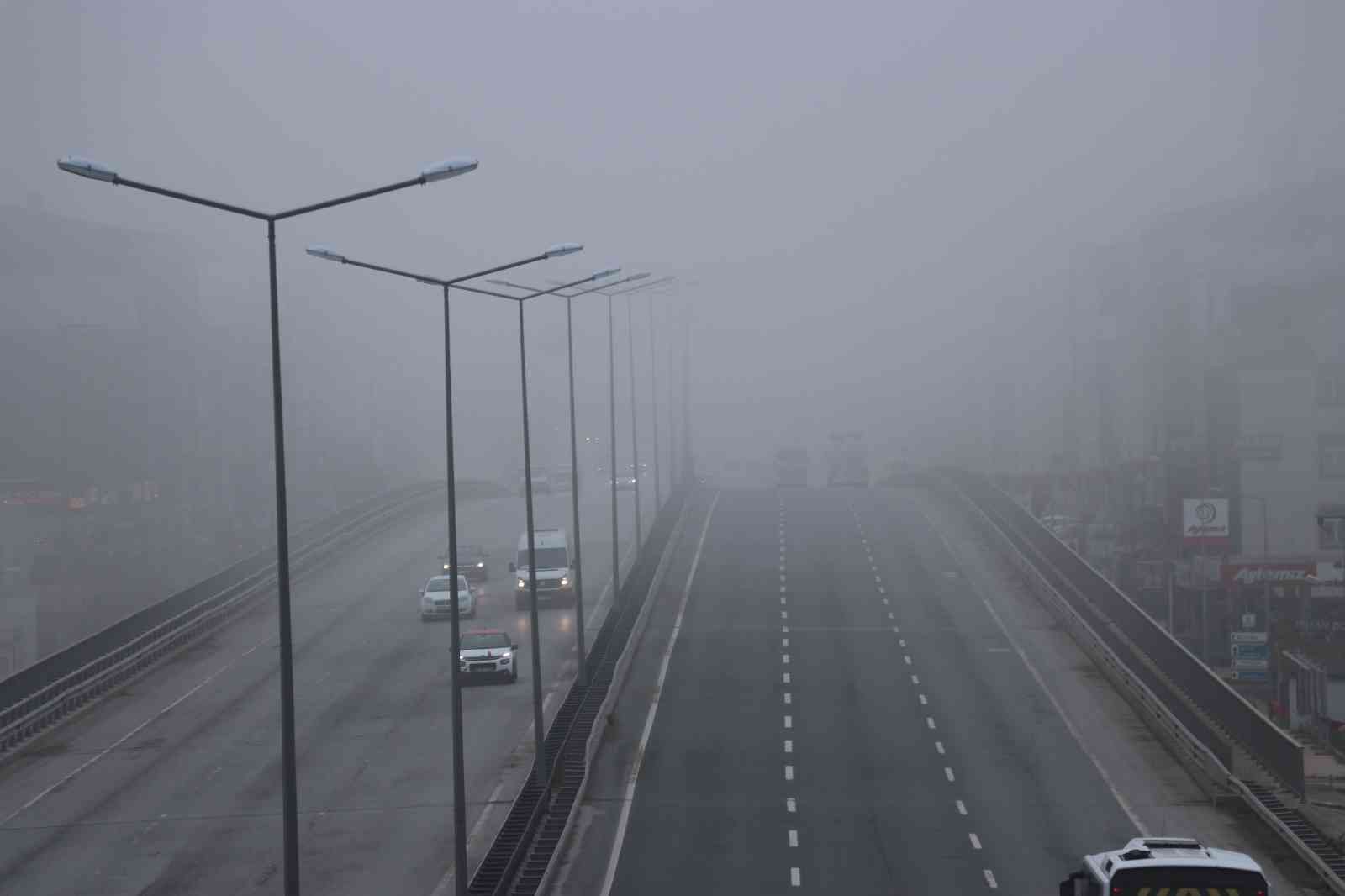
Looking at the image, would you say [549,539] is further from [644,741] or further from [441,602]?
[644,741]

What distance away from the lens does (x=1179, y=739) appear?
123 feet

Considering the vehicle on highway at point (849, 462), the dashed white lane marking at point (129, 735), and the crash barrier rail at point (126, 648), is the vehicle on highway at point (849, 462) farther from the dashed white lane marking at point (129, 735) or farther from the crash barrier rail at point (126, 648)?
the dashed white lane marking at point (129, 735)

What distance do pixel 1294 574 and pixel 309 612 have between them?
35217mm

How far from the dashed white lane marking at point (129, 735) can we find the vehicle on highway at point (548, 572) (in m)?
9.33

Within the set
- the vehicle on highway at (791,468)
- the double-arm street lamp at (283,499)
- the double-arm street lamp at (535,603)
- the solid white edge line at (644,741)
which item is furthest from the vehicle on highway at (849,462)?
the double-arm street lamp at (283,499)

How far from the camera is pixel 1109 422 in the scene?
11638 cm

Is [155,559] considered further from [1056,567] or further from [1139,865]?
[1139,865]

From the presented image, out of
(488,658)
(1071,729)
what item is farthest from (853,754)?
(488,658)

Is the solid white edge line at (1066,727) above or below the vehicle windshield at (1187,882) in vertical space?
below

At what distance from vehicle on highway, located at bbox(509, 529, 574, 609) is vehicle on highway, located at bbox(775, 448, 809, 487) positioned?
→ 47.9 meters

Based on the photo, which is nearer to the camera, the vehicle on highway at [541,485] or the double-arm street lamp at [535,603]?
the double-arm street lamp at [535,603]

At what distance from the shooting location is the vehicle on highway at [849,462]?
10850 centimetres

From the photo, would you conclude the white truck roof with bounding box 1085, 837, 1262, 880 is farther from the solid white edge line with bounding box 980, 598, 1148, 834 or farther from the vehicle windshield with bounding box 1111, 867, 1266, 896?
the solid white edge line with bounding box 980, 598, 1148, 834

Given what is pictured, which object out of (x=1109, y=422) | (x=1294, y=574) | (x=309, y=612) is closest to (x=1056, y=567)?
(x=1294, y=574)
